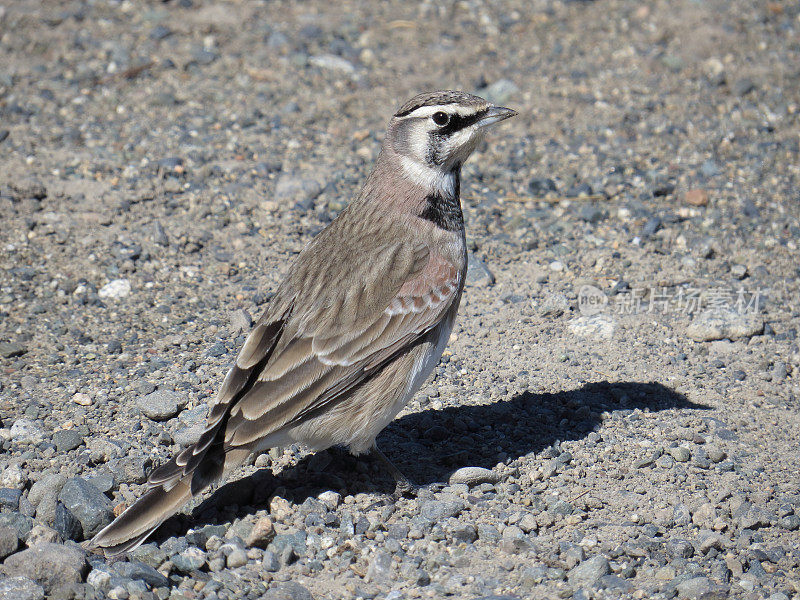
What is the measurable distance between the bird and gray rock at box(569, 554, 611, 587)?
3.72 feet

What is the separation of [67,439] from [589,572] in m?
3.03

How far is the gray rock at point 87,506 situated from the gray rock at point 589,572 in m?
2.41

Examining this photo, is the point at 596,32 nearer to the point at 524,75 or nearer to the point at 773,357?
the point at 524,75

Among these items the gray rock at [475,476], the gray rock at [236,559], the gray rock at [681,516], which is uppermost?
the gray rock at [236,559]

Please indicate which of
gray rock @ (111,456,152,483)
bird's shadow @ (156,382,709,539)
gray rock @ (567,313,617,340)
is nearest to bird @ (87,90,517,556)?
bird's shadow @ (156,382,709,539)

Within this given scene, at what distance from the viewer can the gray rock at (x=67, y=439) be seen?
5.39 m

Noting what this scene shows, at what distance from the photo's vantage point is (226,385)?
189 inches

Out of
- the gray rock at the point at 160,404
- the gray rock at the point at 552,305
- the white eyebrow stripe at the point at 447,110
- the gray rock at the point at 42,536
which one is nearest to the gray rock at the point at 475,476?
the gray rock at the point at 160,404

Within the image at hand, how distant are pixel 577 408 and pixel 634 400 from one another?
422 mm

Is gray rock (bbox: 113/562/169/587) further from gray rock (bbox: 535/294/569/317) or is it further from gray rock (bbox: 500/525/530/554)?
gray rock (bbox: 535/294/569/317)

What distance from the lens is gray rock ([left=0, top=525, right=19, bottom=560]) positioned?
Result: 4.57 metres

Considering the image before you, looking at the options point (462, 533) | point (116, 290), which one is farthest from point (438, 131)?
point (116, 290)

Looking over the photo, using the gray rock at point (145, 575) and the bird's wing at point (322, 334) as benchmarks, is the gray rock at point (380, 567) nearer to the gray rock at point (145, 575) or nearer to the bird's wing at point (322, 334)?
the bird's wing at point (322, 334)

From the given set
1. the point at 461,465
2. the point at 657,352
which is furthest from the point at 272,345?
the point at 657,352
